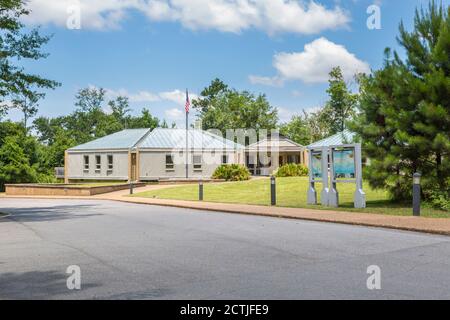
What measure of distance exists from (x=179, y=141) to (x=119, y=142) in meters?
5.58

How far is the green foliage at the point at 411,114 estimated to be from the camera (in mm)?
16844

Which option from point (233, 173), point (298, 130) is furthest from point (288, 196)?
point (298, 130)

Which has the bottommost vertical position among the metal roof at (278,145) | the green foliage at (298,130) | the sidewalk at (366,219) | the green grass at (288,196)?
the sidewalk at (366,219)

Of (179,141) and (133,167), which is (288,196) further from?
(179,141)

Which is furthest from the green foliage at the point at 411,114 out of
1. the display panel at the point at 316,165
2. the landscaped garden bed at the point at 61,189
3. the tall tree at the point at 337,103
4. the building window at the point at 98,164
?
the tall tree at the point at 337,103

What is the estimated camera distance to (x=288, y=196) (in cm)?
2458

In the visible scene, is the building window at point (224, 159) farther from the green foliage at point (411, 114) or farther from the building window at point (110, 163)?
the green foliage at point (411, 114)

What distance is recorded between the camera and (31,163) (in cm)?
4984

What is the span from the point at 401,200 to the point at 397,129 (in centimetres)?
297

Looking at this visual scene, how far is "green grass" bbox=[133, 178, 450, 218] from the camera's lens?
17.1m

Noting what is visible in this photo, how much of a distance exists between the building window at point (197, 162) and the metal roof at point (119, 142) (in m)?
5.39
